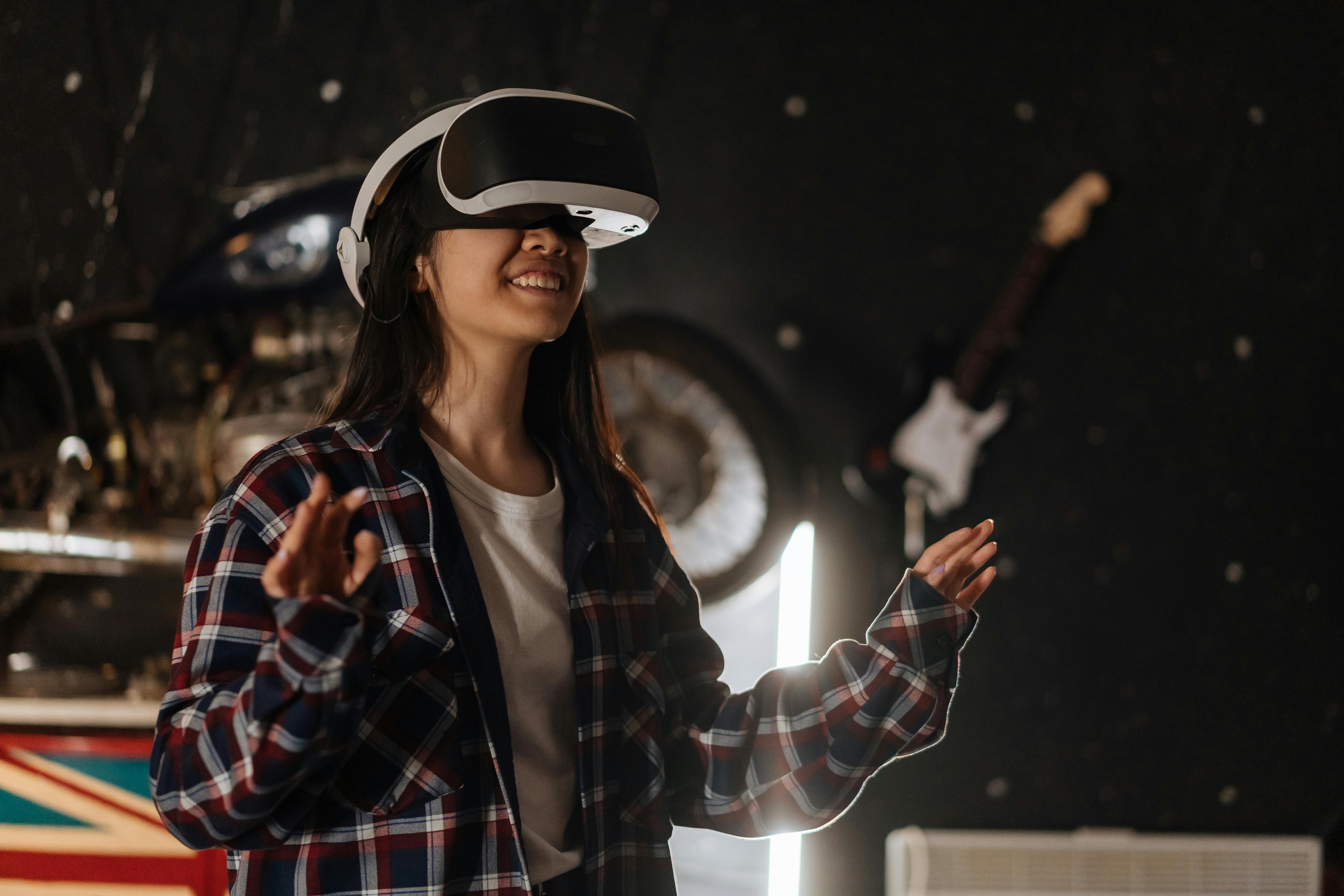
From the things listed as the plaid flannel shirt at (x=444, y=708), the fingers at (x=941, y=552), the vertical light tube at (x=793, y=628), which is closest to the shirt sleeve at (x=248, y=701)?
the plaid flannel shirt at (x=444, y=708)

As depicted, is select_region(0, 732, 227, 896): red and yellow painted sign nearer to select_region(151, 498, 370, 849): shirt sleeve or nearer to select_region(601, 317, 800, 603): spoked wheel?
select_region(601, 317, 800, 603): spoked wheel

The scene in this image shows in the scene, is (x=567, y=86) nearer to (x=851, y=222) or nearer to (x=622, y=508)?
(x=851, y=222)

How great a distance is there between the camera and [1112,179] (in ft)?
7.77

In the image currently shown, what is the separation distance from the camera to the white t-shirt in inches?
34.9

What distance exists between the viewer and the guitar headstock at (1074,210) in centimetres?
233

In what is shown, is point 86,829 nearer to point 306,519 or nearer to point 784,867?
point 784,867

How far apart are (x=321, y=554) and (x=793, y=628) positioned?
172cm

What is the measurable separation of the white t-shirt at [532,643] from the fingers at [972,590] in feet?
1.27

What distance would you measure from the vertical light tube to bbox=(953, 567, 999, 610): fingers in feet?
4.20

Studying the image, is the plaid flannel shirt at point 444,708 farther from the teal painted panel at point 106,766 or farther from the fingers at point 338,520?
the teal painted panel at point 106,766

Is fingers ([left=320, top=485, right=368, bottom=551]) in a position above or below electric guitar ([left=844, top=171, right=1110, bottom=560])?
below

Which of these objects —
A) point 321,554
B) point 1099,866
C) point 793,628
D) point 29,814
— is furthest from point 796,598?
point 321,554

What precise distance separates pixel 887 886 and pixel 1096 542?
0.98m

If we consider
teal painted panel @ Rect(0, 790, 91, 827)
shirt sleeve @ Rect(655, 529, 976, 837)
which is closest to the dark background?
shirt sleeve @ Rect(655, 529, 976, 837)
